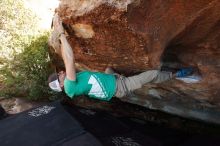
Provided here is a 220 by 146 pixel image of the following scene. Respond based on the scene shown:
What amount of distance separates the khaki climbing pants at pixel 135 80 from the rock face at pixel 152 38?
0.49 ft

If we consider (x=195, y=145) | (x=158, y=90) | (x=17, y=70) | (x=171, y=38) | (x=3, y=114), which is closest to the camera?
(x=171, y=38)

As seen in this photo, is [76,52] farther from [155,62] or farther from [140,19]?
[140,19]

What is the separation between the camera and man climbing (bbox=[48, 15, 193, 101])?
18.5 feet

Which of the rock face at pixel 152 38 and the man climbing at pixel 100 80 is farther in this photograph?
the man climbing at pixel 100 80

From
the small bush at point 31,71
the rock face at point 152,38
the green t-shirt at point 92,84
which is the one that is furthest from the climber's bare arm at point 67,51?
the small bush at point 31,71


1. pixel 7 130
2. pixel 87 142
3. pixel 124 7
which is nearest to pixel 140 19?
pixel 124 7

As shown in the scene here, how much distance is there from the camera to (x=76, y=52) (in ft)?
19.7

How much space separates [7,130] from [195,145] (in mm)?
3777

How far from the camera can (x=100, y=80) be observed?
582cm

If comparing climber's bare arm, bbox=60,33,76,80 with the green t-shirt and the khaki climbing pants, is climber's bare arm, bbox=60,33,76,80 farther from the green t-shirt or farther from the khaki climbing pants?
the khaki climbing pants

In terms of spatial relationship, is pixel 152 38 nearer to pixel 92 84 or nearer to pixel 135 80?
pixel 135 80

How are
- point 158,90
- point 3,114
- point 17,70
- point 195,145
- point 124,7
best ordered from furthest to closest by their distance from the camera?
point 17,70 < point 3,114 < point 158,90 < point 195,145 < point 124,7

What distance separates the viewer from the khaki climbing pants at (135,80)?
5.86m

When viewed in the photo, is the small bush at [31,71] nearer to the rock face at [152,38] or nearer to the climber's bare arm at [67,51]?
the rock face at [152,38]
